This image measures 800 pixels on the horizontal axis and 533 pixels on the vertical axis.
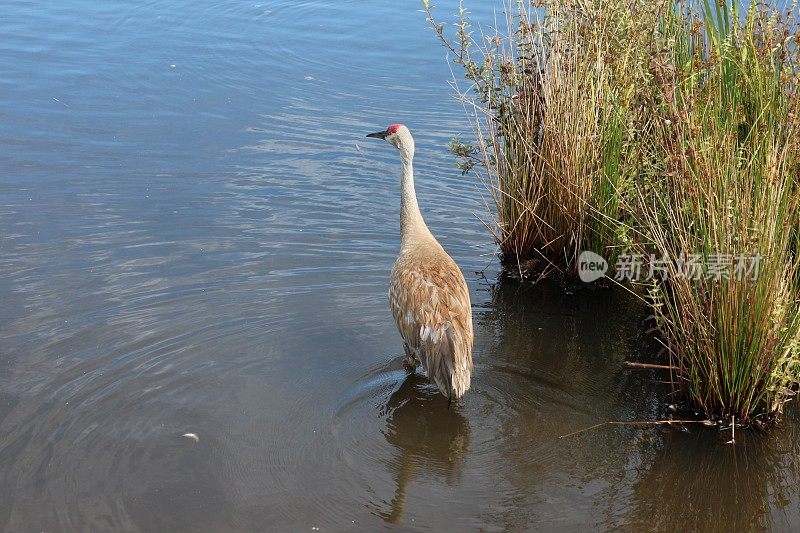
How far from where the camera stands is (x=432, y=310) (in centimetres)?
627

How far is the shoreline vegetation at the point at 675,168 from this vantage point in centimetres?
541

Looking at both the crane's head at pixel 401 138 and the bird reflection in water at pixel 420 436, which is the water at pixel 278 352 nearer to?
the bird reflection in water at pixel 420 436

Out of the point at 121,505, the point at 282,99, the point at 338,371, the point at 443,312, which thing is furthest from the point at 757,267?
the point at 282,99

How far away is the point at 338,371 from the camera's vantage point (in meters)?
6.51

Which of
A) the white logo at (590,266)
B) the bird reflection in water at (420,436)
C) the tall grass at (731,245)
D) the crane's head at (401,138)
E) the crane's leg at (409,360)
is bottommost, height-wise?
the bird reflection in water at (420,436)

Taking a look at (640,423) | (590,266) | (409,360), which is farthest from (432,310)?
(590,266)

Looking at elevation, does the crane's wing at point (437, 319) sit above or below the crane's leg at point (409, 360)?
above

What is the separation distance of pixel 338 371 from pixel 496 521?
1830 millimetres

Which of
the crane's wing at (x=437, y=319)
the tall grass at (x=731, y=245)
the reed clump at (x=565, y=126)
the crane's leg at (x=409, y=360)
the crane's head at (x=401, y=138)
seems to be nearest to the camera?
the tall grass at (x=731, y=245)

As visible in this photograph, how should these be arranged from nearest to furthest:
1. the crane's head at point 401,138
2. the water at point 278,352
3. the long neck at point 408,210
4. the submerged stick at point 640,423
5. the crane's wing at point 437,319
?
the water at point 278,352 < the submerged stick at point 640,423 < the crane's wing at point 437,319 < the long neck at point 408,210 < the crane's head at point 401,138

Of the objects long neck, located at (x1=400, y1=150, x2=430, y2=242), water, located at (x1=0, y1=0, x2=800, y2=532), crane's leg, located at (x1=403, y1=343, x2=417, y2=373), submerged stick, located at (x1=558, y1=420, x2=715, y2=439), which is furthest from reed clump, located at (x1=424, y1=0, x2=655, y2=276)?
crane's leg, located at (x1=403, y1=343, x2=417, y2=373)

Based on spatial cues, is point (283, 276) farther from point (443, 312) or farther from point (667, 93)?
point (667, 93)

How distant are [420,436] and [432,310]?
0.84 meters

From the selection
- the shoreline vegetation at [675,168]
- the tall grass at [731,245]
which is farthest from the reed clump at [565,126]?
the tall grass at [731,245]
